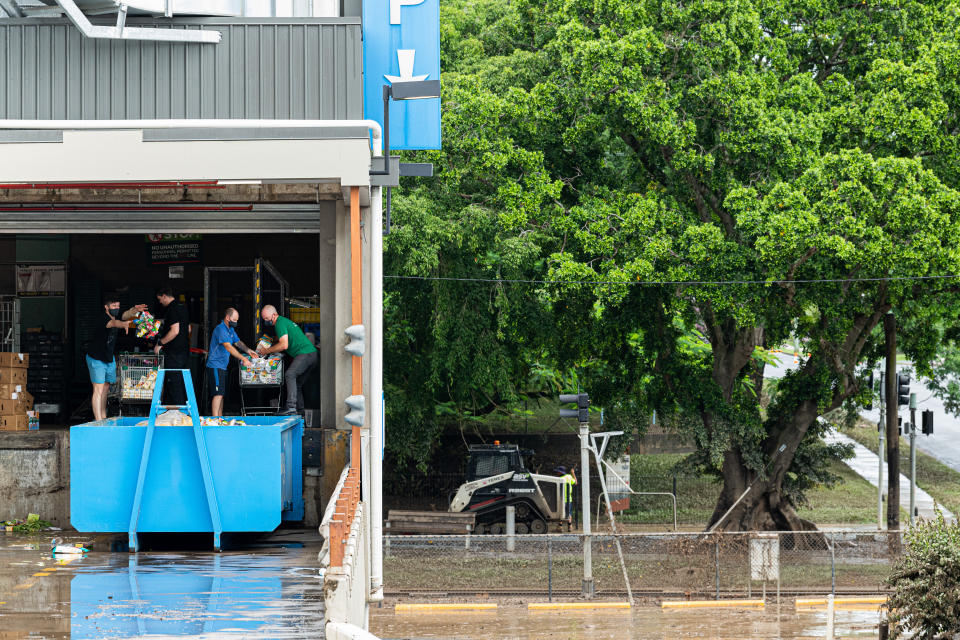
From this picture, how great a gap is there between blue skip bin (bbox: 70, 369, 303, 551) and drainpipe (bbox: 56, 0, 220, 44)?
3640mm

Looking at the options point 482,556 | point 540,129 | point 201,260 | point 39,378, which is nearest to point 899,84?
point 540,129

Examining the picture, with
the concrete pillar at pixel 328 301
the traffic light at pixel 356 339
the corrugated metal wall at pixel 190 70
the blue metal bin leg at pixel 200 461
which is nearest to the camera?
the blue metal bin leg at pixel 200 461

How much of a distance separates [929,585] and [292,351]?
30.4 feet

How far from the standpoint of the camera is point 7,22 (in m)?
11.5

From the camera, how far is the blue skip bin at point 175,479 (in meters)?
10.3

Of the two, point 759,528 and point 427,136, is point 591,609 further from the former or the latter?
point 427,136

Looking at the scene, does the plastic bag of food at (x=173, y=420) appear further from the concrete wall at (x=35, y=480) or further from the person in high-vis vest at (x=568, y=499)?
the person in high-vis vest at (x=568, y=499)

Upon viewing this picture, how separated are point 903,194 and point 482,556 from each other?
1197 cm

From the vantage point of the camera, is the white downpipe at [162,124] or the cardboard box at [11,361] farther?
the cardboard box at [11,361]

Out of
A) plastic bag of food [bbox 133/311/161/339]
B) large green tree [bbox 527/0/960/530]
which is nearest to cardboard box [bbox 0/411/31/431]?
plastic bag of food [bbox 133/311/161/339]

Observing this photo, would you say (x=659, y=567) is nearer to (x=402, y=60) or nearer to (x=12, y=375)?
(x=402, y=60)

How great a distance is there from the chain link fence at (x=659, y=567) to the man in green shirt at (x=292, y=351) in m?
9.48

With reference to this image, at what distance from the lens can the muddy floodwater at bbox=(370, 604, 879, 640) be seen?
814 inches

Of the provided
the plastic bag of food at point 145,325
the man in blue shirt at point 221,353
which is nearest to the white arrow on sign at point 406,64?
the man in blue shirt at point 221,353
